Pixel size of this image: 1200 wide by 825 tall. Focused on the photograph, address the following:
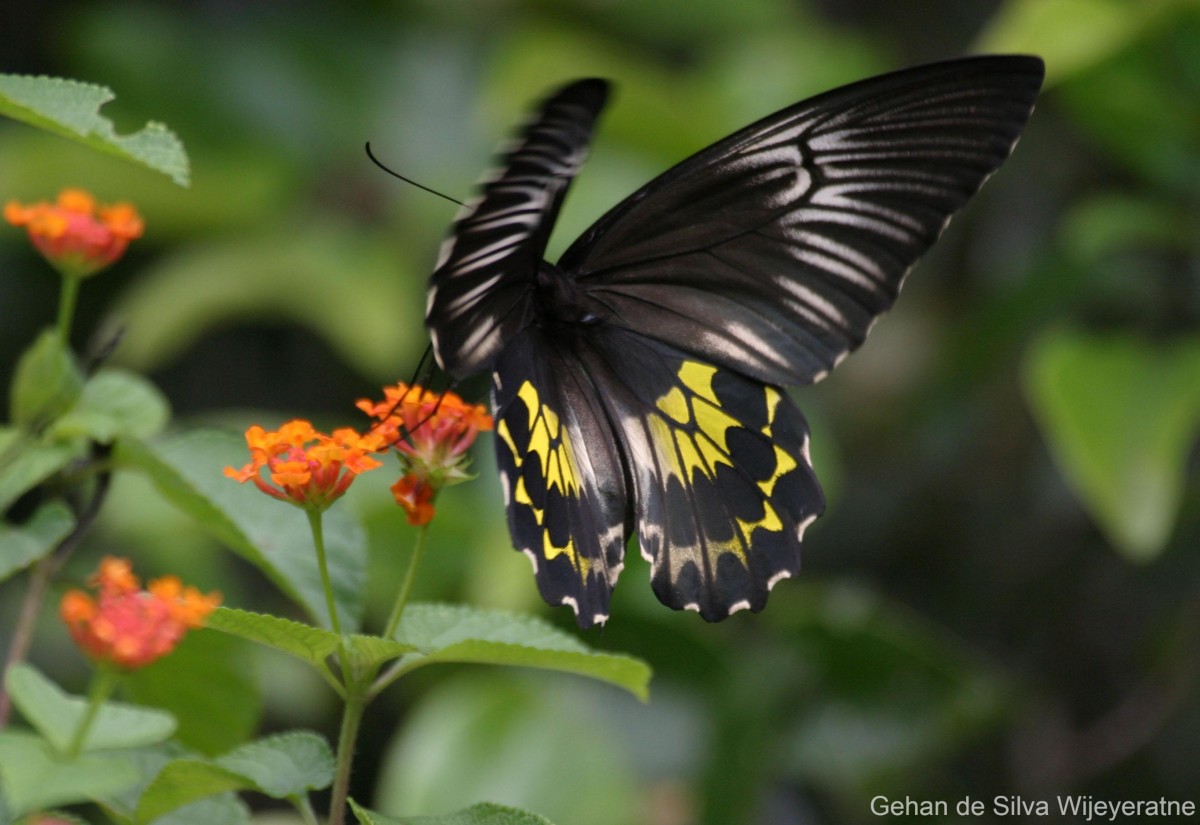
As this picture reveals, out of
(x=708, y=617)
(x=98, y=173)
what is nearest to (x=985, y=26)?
(x=98, y=173)

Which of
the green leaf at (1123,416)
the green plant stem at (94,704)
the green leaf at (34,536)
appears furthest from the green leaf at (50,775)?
the green leaf at (1123,416)

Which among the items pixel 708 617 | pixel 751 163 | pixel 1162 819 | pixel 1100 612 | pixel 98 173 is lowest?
pixel 1162 819

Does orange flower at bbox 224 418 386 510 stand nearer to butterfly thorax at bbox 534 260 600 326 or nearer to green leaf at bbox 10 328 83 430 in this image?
green leaf at bbox 10 328 83 430

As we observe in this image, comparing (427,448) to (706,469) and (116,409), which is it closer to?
(116,409)

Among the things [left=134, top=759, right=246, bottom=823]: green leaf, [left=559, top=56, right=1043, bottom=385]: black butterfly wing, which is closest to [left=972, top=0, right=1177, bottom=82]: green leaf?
[left=559, top=56, right=1043, bottom=385]: black butterfly wing

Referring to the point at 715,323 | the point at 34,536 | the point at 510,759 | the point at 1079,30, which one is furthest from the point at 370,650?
the point at 1079,30

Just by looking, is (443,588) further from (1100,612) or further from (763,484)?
(1100,612)
